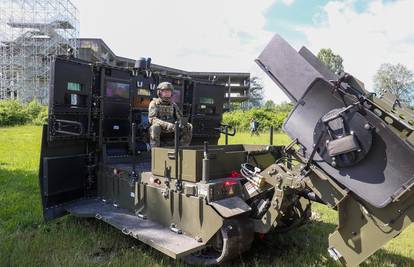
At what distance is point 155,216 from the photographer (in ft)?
15.5

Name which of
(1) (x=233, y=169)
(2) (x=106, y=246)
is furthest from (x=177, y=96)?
(2) (x=106, y=246)

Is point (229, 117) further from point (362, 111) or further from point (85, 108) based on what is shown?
point (362, 111)

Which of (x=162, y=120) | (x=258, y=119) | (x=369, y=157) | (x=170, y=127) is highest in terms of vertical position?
(x=258, y=119)

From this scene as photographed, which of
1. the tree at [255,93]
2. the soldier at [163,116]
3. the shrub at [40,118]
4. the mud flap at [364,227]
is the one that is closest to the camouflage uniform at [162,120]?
the soldier at [163,116]

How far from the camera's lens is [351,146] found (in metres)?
3.01

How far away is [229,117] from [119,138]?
2776 centimetres

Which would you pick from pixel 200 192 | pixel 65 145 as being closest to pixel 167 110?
pixel 65 145

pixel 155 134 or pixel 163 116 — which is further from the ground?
pixel 163 116

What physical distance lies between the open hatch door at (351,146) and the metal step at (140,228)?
1.45 metres

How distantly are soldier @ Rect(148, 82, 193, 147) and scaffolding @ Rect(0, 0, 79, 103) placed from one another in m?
36.0

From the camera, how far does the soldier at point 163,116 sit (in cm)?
569

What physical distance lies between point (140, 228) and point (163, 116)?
1.98 m

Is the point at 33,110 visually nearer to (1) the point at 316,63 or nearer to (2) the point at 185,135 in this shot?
(2) the point at 185,135

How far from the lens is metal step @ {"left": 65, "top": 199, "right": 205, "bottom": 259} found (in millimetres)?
3977
